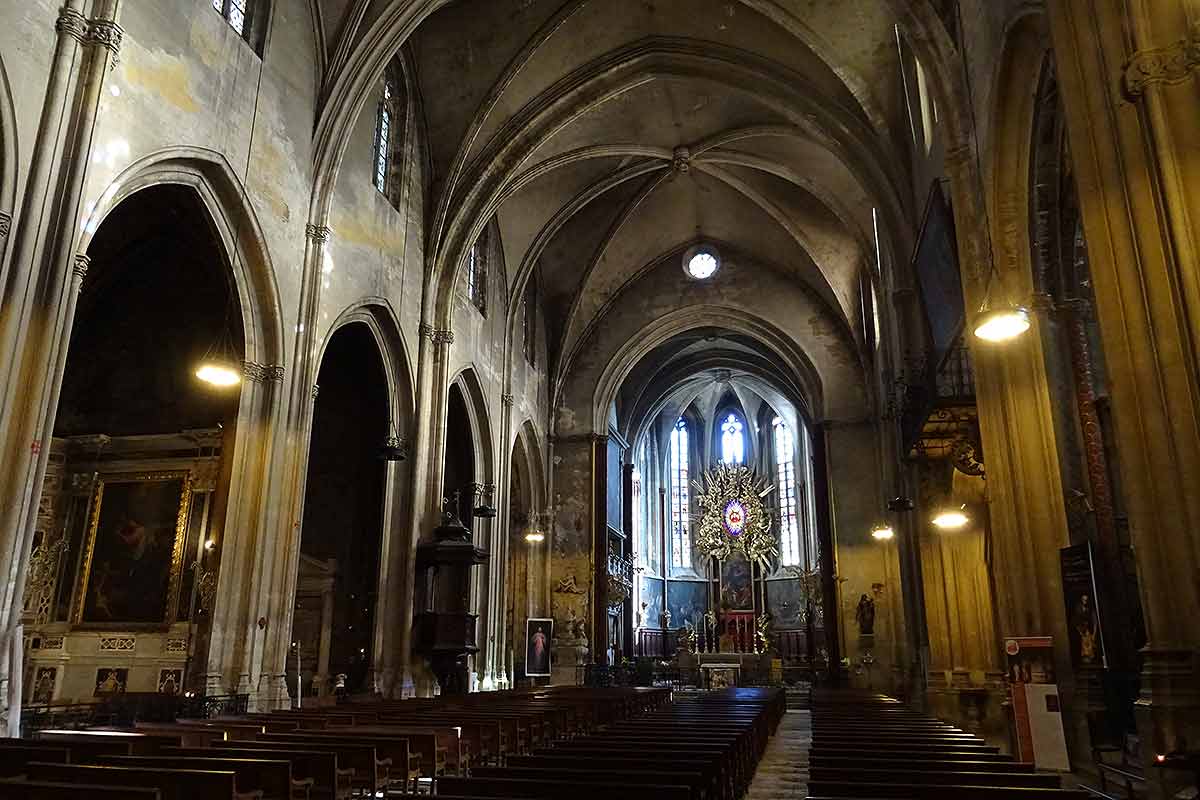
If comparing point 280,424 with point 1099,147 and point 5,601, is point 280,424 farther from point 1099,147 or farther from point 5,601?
point 1099,147

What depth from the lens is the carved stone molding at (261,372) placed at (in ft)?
42.3

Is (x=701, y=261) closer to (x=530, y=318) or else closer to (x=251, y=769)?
(x=530, y=318)

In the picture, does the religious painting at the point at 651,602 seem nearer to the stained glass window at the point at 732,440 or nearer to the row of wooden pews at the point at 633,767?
the stained glass window at the point at 732,440

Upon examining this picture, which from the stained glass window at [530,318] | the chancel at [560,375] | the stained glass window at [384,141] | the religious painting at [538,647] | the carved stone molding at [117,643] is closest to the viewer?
the chancel at [560,375]

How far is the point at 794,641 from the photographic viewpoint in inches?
1560

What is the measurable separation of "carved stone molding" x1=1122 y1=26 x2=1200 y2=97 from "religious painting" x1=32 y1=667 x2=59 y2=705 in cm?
1715

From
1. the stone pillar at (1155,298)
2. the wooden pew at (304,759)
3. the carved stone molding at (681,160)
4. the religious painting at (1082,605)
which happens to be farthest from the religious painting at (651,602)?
the stone pillar at (1155,298)

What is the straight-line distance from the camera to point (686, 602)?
1720 inches

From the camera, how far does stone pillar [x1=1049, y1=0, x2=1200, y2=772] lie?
17.2ft

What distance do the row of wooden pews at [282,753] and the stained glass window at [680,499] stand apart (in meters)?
33.8

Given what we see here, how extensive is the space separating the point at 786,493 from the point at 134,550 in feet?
111

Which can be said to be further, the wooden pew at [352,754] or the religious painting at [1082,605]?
the religious painting at [1082,605]

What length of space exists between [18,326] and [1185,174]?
385 inches

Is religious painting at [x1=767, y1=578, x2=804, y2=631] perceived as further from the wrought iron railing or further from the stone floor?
the wrought iron railing
